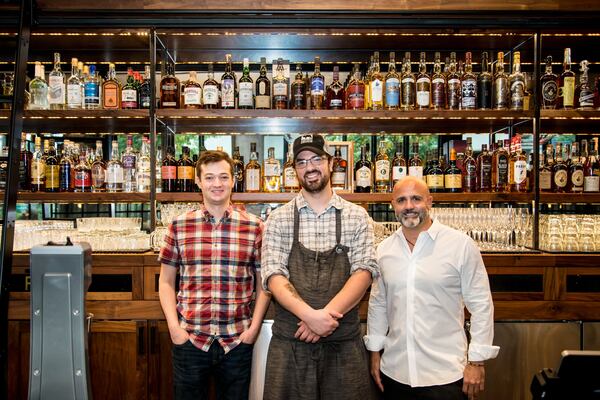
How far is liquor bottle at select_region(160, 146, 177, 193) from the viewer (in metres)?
3.11

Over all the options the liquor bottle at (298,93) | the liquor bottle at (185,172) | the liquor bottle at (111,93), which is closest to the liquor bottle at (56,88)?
the liquor bottle at (111,93)

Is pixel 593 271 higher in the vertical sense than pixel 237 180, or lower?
lower

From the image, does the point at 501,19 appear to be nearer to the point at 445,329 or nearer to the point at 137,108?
the point at 445,329

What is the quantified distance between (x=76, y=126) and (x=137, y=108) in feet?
1.98

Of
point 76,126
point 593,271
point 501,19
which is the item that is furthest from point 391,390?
point 76,126

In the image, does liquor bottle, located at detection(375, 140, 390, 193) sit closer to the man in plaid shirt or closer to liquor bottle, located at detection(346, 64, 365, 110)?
liquor bottle, located at detection(346, 64, 365, 110)

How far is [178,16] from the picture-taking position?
2.90 meters

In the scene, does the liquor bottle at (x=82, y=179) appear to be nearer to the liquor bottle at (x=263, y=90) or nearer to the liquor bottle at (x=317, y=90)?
the liquor bottle at (x=263, y=90)

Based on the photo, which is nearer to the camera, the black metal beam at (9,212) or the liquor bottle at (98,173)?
the black metal beam at (9,212)

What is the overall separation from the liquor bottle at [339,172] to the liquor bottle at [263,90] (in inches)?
22.0

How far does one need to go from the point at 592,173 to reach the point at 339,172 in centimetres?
173

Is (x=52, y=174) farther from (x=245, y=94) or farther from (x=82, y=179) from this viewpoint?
(x=245, y=94)

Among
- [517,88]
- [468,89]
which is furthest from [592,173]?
[468,89]

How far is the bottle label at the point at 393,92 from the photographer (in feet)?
10.3
